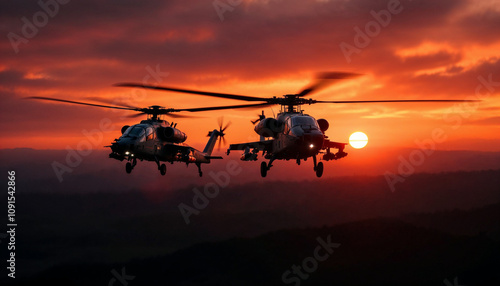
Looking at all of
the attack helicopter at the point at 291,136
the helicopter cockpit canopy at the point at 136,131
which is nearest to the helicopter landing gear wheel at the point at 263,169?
the attack helicopter at the point at 291,136

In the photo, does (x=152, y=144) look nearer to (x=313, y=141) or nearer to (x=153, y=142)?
(x=153, y=142)

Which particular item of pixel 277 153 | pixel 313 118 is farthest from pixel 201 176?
pixel 313 118

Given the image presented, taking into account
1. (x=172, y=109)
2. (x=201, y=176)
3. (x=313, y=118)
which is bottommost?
(x=201, y=176)

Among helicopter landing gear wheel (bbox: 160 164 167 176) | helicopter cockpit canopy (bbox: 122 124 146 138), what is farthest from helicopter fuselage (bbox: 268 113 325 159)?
helicopter cockpit canopy (bbox: 122 124 146 138)

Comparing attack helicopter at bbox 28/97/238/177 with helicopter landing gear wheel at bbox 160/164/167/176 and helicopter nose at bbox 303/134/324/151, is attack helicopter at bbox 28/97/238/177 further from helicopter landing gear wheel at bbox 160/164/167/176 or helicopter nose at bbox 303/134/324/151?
helicopter nose at bbox 303/134/324/151

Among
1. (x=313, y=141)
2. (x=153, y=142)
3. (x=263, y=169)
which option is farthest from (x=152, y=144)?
(x=313, y=141)

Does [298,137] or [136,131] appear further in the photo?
[136,131]

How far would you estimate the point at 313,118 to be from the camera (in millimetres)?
32844

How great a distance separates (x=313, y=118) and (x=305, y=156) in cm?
271

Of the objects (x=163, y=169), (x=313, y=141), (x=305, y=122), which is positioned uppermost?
(x=305, y=122)

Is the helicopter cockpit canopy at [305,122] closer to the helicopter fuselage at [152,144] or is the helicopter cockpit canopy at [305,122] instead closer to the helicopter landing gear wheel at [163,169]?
the helicopter fuselage at [152,144]

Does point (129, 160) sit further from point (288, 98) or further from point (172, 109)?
point (288, 98)

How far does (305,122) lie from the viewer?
1258 inches

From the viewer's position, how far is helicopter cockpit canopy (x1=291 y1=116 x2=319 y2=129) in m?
31.8
